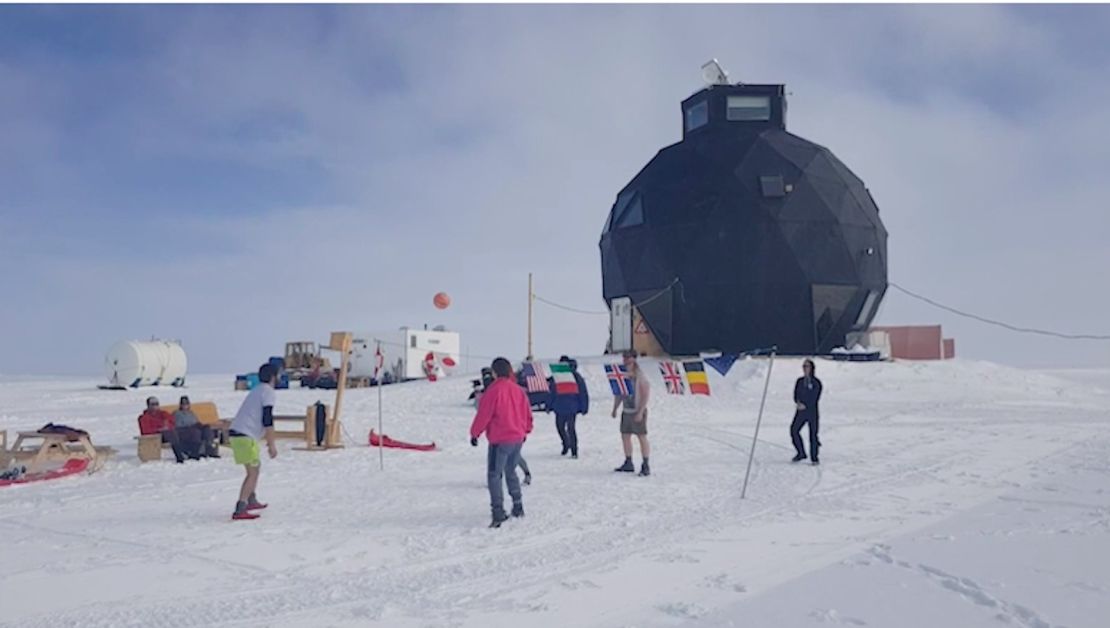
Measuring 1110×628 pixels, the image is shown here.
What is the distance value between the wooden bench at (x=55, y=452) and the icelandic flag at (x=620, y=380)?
7.13 meters

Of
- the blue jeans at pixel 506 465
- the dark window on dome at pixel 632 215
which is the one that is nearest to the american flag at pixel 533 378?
the blue jeans at pixel 506 465

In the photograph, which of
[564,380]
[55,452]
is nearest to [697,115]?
[564,380]

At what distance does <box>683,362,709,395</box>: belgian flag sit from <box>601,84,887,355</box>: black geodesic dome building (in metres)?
15.0

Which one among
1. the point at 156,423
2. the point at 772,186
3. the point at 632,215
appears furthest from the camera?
the point at 632,215

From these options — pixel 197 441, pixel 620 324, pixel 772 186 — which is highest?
pixel 772 186

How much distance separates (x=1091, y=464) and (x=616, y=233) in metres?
20.9

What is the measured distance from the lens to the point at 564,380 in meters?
12.0

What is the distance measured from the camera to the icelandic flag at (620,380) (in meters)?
10.4

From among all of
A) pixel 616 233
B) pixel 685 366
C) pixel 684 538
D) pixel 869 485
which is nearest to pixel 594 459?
pixel 685 366

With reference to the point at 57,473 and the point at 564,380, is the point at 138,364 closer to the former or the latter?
the point at 57,473

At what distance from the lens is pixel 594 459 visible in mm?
11648

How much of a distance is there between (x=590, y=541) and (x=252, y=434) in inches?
138

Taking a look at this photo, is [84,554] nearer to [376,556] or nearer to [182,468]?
[376,556]

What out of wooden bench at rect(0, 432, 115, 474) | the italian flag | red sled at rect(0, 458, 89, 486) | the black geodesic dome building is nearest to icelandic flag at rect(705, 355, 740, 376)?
the italian flag
